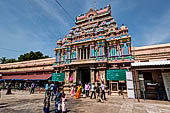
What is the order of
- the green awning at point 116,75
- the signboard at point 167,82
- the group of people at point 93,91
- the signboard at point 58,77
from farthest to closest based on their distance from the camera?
the signboard at point 58,77 < the green awning at point 116,75 < the signboard at point 167,82 < the group of people at point 93,91

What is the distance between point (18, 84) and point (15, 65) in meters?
6.54

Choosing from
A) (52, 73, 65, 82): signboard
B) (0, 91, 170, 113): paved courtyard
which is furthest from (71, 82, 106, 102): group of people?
(52, 73, 65, 82): signboard

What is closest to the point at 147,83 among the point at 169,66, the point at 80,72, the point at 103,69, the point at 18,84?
the point at 169,66

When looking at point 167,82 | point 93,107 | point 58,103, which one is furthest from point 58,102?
point 167,82

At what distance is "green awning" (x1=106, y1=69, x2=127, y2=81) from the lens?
1350cm

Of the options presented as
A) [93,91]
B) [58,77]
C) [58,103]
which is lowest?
[93,91]

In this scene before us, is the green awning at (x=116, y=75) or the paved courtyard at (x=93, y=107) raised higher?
the green awning at (x=116, y=75)

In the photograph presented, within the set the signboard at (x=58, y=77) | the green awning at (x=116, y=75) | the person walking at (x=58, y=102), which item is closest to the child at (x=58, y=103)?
the person walking at (x=58, y=102)

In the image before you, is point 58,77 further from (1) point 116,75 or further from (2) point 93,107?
(2) point 93,107

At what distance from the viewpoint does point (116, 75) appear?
1378 cm

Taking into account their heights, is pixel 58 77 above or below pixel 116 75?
below

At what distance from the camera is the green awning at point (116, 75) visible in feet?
44.3

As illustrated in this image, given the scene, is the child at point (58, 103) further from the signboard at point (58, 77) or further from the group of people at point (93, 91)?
the signboard at point (58, 77)

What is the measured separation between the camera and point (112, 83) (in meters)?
14.2
